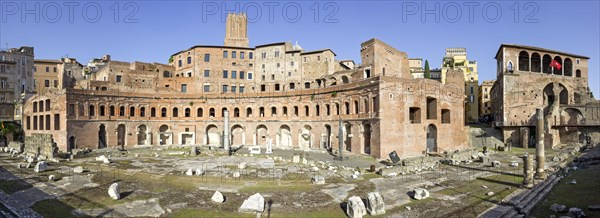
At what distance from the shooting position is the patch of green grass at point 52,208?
14794 mm

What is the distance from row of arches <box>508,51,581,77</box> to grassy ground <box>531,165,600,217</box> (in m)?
29.7

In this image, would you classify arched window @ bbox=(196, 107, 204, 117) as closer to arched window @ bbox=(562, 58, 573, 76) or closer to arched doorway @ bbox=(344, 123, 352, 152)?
arched doorway @ bbox=(344, 123, 352, 152)

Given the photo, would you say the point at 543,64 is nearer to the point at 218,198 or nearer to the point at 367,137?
the point at 367,137

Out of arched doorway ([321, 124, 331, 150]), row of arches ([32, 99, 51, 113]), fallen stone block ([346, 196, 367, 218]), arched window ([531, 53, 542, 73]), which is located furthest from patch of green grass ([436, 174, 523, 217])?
row of arches ([32, 99, 51, 113])

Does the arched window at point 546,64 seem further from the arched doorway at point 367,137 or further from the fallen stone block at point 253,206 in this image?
the fallen stone block at point 253,206

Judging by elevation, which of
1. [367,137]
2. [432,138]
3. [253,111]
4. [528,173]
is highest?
[253,111]

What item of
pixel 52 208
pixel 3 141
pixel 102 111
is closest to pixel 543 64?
pixel 52 208

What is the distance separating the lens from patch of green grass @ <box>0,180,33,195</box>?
63.7 ft

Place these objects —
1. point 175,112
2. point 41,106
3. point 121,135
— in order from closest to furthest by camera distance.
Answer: point 41,106
point 121,135
point 175,112

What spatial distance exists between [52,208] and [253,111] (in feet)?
106

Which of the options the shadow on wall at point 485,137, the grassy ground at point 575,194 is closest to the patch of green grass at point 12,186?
the grassy ground at point 575,194

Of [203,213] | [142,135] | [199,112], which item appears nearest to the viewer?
[203,213]

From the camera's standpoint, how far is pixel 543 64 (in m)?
50.9

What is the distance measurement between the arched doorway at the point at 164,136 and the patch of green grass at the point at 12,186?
2514 cm
